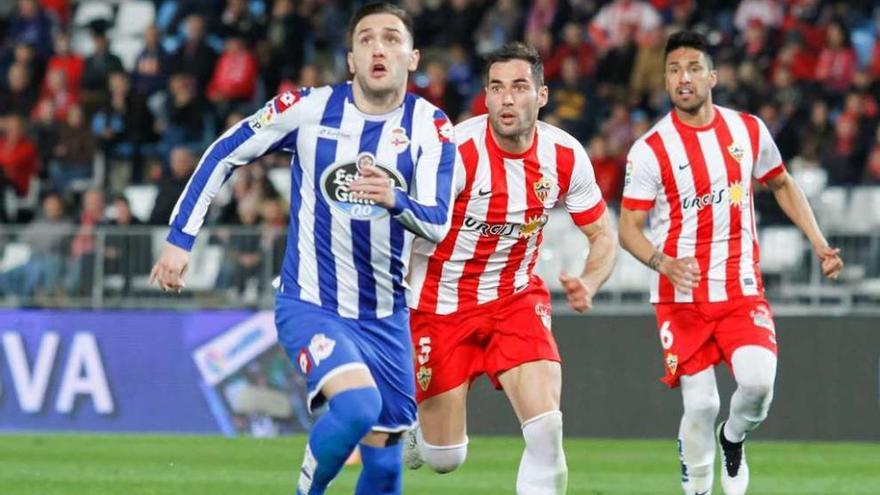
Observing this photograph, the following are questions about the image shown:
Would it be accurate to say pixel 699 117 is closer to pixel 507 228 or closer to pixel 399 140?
pixel 507 228

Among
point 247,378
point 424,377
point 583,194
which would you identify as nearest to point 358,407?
point 424,377

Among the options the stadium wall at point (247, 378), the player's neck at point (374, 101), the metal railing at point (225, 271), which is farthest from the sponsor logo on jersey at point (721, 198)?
the stadium wall at point (247, 378)

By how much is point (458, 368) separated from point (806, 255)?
6.68 m

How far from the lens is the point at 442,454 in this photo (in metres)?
8.83

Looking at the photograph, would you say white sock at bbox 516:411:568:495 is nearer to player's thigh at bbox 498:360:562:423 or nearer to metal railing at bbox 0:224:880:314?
player's thigh at bbox 498:360:562:423

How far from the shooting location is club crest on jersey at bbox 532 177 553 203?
341 inches

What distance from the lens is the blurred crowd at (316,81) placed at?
17.0m

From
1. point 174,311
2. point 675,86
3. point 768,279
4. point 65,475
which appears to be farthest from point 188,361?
point 675,86

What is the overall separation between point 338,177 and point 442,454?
1.85 meters

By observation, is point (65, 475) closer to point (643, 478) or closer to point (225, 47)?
point (643, 478)

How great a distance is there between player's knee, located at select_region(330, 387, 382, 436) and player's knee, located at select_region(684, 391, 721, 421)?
2.77m

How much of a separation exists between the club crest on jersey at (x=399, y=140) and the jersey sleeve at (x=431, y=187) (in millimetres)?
69

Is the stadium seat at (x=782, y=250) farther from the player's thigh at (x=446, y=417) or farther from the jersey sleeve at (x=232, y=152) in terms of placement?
the jersey sleeve at (x=232, y=152)

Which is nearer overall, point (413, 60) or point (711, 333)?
point (413, 60)
